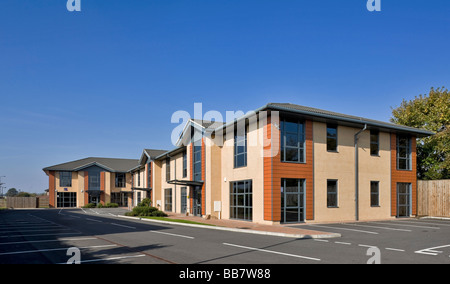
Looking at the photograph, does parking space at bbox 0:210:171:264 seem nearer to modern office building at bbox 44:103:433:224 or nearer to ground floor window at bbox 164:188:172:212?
modern office building at bbox 44:103:433:224

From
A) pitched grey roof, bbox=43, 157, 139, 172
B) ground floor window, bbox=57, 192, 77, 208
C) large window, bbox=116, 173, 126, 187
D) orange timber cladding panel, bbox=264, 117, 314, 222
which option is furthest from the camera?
large window, bbox=116, 173, 126, 187

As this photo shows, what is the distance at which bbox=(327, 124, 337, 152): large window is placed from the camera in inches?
875

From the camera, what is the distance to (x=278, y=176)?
19.9m

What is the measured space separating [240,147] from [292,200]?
4860 mm

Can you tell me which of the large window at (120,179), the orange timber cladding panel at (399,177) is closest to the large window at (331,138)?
the orange timber cladding panel at (399,177)

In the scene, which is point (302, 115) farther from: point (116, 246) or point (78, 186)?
point (78, 186)

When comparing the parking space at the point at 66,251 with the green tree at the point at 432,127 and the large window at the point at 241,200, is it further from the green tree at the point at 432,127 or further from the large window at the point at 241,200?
the green tree at the point at 432,127

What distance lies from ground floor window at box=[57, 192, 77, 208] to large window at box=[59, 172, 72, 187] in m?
1.40

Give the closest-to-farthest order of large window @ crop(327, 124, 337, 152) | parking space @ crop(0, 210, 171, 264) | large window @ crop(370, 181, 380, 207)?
parking space @ crop(0, 210, 171, 264), large window @ crop(327, 124, 337, 152), large window @ crop(370, 181, 380, 207)

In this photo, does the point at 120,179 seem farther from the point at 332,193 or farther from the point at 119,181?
the point at 332,193

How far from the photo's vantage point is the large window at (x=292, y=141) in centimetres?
2043

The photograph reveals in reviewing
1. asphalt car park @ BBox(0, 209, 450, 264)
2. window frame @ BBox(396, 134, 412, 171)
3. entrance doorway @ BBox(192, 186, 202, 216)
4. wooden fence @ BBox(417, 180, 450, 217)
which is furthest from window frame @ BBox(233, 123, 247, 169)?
wooden fence @ BBox(417, 180, 450, 217)

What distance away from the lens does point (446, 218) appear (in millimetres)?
24500

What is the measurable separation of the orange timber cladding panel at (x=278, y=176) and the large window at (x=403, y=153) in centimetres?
853
